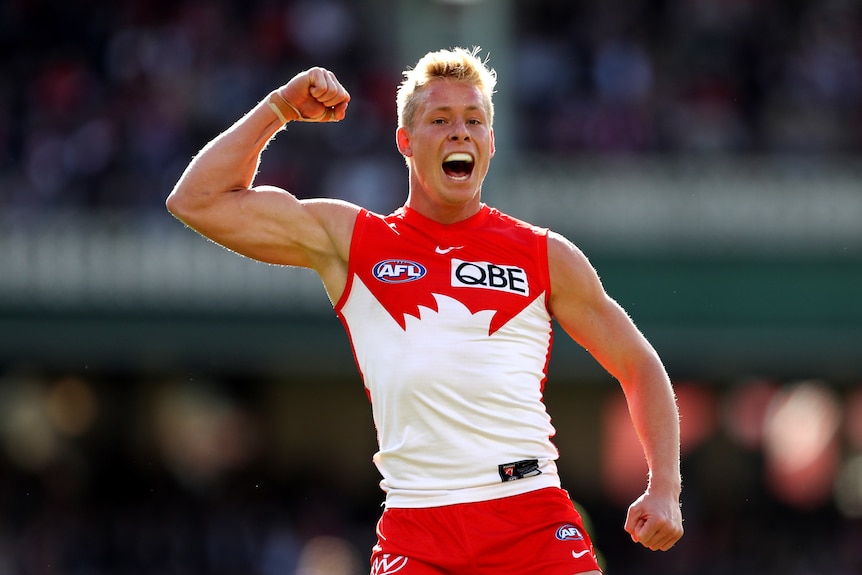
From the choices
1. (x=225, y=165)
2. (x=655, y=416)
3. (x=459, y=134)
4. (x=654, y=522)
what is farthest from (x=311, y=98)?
(x=654, y=522)

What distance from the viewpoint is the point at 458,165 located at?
218 inches

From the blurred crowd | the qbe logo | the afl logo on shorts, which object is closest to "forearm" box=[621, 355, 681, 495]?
the afl logo on shorts

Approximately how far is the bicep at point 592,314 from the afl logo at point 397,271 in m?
0.45

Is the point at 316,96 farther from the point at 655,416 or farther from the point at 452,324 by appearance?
the point at 655,416

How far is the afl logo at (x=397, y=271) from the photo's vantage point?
516 centimetres

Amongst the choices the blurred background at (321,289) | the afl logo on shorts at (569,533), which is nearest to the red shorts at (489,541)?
the afl logo on shorts at (569,533)

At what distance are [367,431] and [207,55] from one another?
5.43m

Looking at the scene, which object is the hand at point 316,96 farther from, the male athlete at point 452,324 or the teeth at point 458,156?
the teeth at point 458,156

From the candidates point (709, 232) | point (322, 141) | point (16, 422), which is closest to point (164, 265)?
point (322, 141)

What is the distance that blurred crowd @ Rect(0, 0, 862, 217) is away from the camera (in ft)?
59.8

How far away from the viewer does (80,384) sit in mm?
20734

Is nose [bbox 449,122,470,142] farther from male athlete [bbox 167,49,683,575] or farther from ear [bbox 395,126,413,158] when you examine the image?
ear [bbox 395,126,413,158]

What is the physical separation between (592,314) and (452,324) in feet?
1.66

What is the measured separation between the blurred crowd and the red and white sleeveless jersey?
40.8 ft
